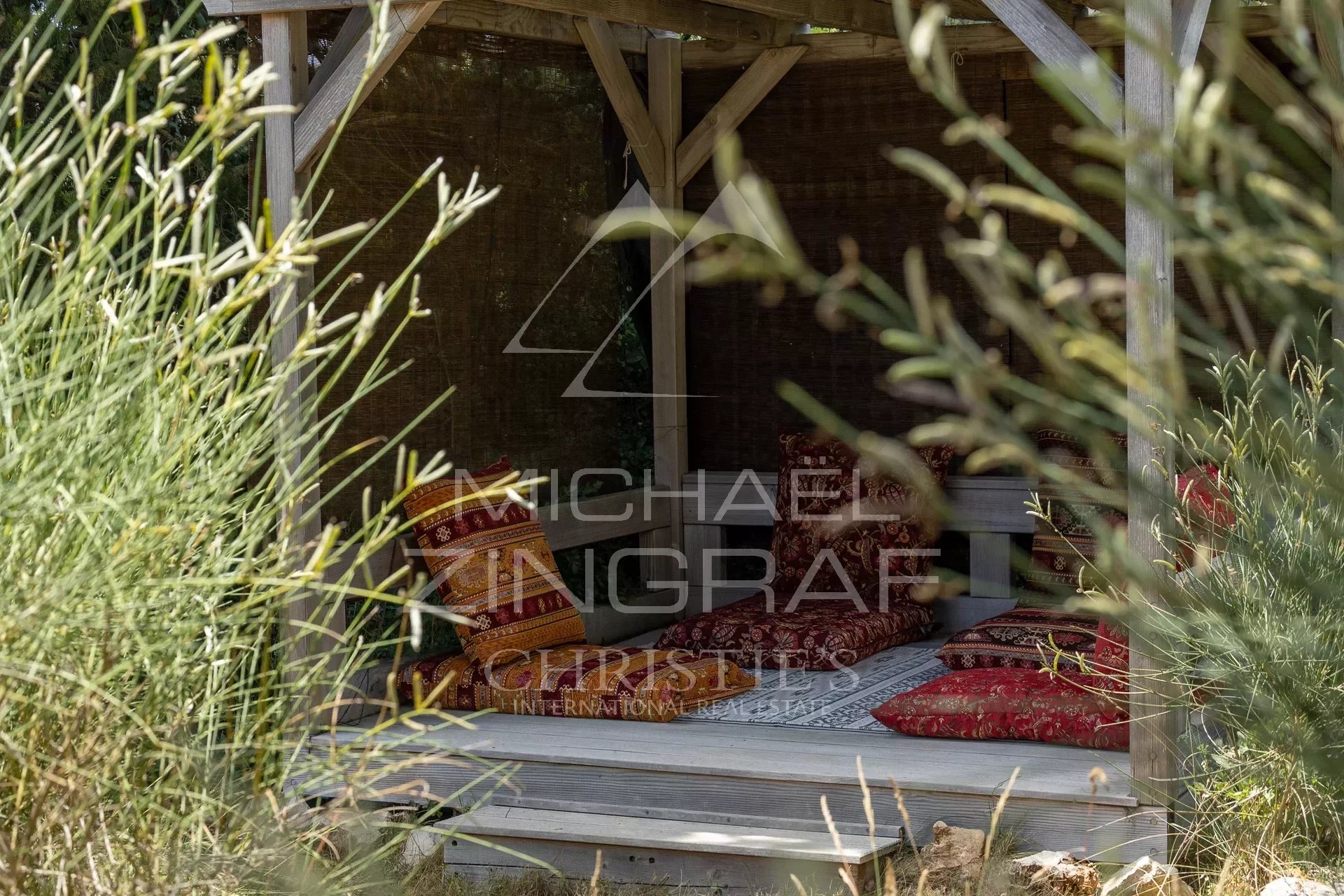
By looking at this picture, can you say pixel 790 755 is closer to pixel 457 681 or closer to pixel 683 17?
pixel 457 681

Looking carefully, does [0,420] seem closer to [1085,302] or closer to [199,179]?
[1085,302]

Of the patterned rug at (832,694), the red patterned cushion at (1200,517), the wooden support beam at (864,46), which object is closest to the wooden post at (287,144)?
the patterned rug at (832,694)

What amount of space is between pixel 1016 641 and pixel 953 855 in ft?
5.06

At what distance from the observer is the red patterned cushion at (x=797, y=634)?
5.55 metres

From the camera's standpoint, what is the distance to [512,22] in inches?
233

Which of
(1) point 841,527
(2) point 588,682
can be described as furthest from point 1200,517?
(1) point 841,527

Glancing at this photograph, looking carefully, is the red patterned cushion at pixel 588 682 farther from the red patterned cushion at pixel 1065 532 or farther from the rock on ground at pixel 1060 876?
the rock on ground at pixel 1060 876

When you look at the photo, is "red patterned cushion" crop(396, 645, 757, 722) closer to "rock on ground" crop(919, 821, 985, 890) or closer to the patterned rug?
the patterned rug

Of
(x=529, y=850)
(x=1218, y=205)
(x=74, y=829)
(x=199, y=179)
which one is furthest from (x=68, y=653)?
(x=199, y=179)

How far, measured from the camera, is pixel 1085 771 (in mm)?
3920

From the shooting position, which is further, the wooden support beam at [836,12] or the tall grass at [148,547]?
the wooden support beam at [836,12]

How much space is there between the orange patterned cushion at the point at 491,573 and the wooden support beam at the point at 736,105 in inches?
80.6

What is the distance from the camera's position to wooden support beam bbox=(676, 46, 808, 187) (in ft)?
21.7

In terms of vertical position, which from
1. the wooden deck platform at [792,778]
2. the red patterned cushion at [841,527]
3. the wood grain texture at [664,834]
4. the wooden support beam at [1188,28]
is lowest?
the wood grain texture at [664,834]
